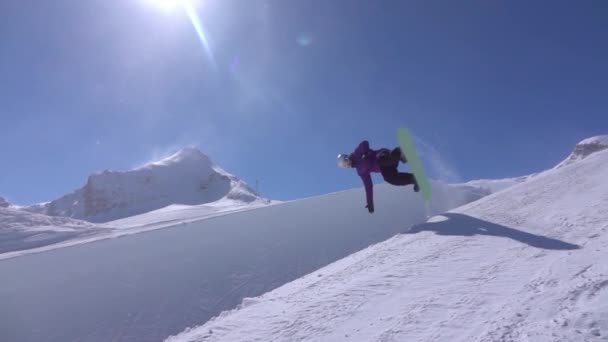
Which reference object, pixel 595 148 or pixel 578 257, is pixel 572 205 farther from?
pixel 595 148

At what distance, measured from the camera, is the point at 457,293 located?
354cm

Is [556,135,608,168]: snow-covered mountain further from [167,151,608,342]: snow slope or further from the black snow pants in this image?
[167,151,608,342]: snow slope

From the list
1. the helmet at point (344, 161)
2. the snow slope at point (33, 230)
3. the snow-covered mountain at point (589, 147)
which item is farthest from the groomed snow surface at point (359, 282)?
the snow-covered mountain at point (589, 147)

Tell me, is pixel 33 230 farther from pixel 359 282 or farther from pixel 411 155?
pixel 359 282

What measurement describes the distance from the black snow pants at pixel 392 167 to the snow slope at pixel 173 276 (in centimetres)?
202

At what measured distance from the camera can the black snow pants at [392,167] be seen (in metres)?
7.46

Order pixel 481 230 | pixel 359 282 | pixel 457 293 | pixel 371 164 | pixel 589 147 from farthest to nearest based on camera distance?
pixel 589 147 → pixel 371 164 → pixel 481 230 → pixel 359 282 → pixel 457 293

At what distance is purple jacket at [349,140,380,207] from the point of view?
25.0ft

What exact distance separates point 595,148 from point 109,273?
46.1 m

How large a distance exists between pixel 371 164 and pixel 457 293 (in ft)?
14.2

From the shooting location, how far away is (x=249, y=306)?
4234 mm

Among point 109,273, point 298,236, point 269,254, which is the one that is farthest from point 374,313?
point 109,273

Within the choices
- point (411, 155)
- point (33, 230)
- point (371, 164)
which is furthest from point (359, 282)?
point (33, 230)

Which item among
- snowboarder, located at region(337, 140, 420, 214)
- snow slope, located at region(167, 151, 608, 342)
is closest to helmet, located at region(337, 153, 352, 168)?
snowboarder, located at region(337, 140, 420, 214)
